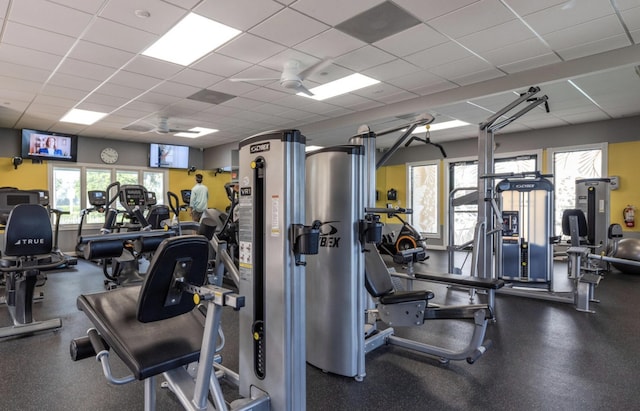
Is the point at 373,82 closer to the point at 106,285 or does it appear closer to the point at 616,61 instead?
the point at 616,61

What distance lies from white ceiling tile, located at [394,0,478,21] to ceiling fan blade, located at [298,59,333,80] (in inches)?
50.2

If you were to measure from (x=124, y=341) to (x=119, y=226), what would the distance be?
16.9 feet

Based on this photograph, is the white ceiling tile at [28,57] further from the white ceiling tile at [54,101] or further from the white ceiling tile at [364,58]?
the white ceiling tile at [364,58]

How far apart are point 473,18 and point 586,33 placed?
1293 millimetres

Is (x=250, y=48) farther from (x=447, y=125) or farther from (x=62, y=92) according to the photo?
(x=447, y=125)

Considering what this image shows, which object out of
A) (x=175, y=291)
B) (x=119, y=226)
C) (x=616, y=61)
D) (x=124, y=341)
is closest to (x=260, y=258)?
(x=175, y=291)

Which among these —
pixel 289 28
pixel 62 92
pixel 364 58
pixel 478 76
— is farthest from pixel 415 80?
pixel 62 92

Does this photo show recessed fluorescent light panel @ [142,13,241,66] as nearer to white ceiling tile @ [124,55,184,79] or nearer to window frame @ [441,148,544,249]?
white ceiling tile @ [124,55,184,79]

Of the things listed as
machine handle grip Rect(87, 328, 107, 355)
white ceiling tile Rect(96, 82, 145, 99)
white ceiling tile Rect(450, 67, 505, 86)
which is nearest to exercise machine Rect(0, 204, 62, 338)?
machine handle grip Rect(87, 328, 107, 355)

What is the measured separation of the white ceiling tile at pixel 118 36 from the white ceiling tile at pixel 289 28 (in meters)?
1.10

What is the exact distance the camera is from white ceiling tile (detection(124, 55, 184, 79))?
4.22 metres

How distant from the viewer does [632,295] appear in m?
4.84

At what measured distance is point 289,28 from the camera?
138 inches

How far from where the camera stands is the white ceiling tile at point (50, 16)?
3.05 meters
